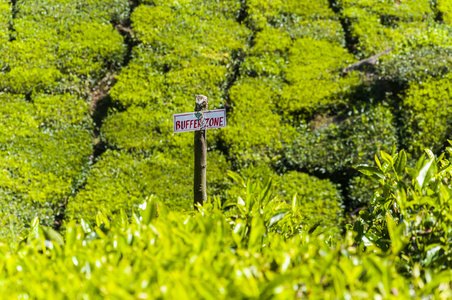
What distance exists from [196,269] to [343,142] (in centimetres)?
549

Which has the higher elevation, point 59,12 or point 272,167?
point 59,12

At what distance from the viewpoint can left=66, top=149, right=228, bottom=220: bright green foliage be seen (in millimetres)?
6227

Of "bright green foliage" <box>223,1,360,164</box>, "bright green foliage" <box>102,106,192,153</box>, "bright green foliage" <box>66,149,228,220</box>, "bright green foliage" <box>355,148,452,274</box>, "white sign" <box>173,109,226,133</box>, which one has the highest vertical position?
"bright green foliage" <box>355,148,452,274</box>

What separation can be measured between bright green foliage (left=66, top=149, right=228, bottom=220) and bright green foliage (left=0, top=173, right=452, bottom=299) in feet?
12.8

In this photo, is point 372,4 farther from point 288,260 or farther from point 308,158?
point 288,260

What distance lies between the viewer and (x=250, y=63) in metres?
8.15

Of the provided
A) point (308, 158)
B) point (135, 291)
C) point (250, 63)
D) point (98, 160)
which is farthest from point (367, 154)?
point (135, 291)

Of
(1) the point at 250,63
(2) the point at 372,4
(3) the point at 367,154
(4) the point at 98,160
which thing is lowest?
(4) the point at 98,160

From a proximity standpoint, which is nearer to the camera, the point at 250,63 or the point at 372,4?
the point at 250,63

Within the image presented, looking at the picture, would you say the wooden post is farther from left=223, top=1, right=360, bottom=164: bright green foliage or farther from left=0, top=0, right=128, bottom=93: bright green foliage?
left=0, top=0, right=128, bottom=93: bright green foliage

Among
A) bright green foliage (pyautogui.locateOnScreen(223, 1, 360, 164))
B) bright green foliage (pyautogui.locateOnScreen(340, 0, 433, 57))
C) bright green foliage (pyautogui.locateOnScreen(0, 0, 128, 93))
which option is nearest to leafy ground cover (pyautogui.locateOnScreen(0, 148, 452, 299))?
bright green foliage (pyautogui.locateOnScreen(223, 1, 360, 164))

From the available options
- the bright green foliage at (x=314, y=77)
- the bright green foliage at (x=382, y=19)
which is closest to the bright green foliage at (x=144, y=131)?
the bright green foliage at (x=314, y=77)

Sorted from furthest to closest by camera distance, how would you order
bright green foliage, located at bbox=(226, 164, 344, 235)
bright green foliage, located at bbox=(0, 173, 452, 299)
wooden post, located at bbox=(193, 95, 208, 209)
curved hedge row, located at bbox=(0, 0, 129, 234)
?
curved hedge row, located at bbox=(0, 0, 129, 234)
bright green foliage, located at bbox=(226, 164, 344, 235)
wooden post, located at bbox=(193, 95, 208, 209)
bright green foliage, located at bbox=(0, 173, 452, 299)

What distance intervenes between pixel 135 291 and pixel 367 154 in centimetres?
556
